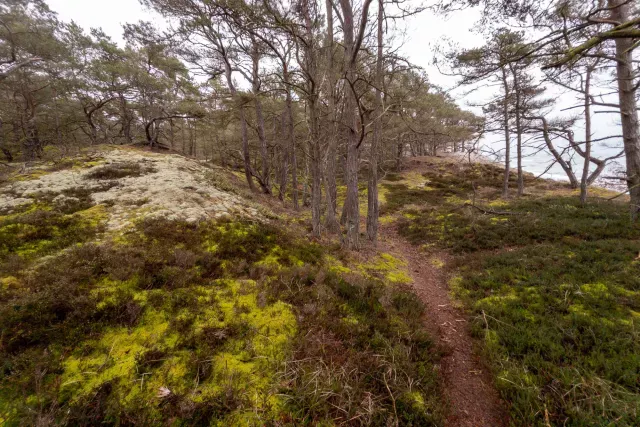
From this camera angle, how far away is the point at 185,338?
2254mm

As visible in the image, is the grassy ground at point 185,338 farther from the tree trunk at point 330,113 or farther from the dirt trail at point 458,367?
the tree trunk at point 330,113

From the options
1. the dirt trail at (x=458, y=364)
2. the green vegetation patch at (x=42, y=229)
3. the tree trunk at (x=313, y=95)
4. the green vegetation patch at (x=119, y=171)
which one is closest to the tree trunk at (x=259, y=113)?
the tree trunk at (x=313, y=95)

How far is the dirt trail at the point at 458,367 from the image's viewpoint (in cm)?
245

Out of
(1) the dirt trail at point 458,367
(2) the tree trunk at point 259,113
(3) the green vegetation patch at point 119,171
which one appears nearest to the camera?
(1) the dirt trail at point 458,367

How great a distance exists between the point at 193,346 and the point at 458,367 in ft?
11.0

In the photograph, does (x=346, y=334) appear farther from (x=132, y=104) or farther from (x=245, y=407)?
(x=132, y=104)

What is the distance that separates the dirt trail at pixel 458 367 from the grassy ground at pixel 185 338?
0.30m

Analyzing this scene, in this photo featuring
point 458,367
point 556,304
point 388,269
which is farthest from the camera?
point 388,269

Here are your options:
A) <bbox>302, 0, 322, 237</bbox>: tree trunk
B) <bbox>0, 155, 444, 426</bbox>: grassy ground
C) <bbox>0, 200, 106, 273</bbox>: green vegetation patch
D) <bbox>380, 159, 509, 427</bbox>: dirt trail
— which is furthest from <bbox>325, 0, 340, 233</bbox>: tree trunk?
<bbox>0, 200, 106, 273</bbox>: green vegetation patch

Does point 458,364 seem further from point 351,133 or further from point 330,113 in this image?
point 330,113

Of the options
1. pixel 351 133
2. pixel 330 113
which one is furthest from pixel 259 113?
pixel 351 133

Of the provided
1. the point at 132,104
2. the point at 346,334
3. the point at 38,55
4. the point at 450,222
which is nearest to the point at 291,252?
the point at 346,334

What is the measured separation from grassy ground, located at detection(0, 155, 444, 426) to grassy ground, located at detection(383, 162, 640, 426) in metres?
1.09

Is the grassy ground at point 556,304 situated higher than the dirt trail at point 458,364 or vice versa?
the grassy ground at point 556,304
